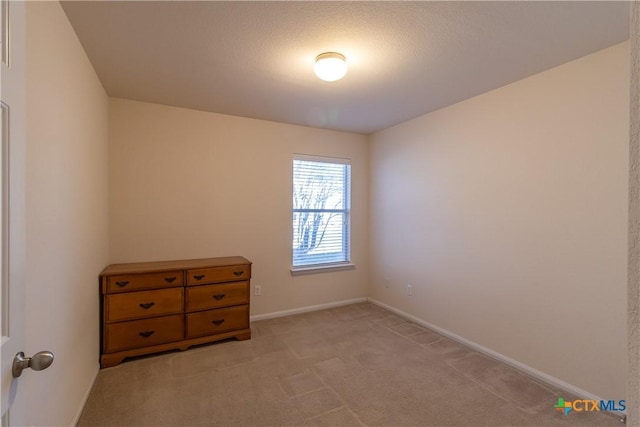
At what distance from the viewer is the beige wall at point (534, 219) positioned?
208 centimetres

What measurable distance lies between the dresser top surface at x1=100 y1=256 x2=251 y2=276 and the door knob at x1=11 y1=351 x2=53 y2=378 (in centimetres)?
207

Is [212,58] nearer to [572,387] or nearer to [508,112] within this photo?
[508,112]

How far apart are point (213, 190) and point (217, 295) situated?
1207 mm

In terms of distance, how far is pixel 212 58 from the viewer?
2266mm

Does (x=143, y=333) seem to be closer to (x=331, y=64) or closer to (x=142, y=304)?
(x=142, y=304)

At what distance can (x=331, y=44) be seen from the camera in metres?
2.07

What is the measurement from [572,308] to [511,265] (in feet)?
1.69

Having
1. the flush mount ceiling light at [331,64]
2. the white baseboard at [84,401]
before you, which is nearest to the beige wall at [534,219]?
the flush mount ceiling light at [331,64]

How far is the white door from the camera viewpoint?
744 millimetres

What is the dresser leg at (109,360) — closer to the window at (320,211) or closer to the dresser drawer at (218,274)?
the dresser drawer at (218,274)

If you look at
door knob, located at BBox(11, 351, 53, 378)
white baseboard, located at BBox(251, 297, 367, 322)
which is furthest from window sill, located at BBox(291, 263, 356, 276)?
door knob, located at BBox(11, 351, 53, 378)

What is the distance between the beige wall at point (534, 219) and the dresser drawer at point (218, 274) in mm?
2031

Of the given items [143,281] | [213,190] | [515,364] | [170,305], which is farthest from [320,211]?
[515,364]

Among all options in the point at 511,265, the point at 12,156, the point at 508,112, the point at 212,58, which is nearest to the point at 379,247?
the point at 511,265
